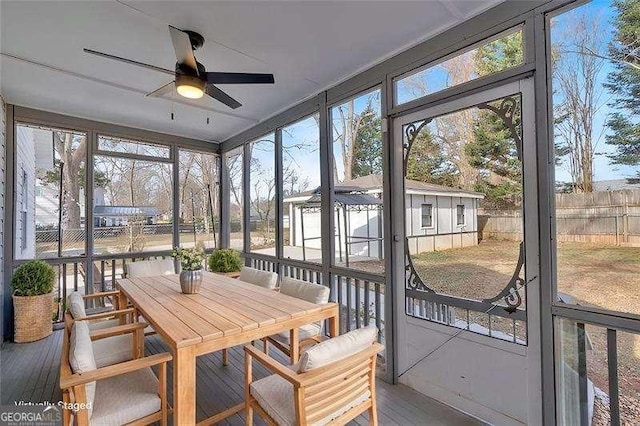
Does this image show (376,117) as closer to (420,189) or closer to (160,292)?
(420,189)

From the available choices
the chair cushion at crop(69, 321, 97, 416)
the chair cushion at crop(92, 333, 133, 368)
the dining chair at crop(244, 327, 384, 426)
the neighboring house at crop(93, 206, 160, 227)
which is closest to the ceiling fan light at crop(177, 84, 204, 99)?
the chair cushion at crop(69, 321, 97, 416)

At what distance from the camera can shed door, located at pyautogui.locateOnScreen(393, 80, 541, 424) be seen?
214cm

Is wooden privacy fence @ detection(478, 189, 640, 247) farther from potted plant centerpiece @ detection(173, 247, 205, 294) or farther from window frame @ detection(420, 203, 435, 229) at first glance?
potted plant centerpiece @ detection(173, 247, 205, 294)

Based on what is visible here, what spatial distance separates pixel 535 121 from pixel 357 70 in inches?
69.8

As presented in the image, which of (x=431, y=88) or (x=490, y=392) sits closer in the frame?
(x=490, y=392)

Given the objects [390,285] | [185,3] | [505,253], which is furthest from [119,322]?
[505,253]

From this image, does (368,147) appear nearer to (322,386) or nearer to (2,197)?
(322,386)

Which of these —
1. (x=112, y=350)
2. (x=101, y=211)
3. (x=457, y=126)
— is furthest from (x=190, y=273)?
(x=101, y=211)

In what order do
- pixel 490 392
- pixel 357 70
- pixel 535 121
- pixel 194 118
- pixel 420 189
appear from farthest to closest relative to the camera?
1. pixel 194 118
2. pixel 357 70
3. pixel 420 189
4. pixel 490 392
5. pixel 535 121

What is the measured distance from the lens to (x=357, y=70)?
3.21 metres

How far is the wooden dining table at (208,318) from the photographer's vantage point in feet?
5.54

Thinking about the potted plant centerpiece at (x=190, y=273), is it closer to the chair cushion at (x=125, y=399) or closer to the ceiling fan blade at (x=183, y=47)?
the chair cushion at (x=125, y=399)

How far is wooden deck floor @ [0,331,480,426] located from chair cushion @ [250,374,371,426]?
68 centimetres

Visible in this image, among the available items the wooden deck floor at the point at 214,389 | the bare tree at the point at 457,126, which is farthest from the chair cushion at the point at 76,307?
the bare tree at the point at 457,126
